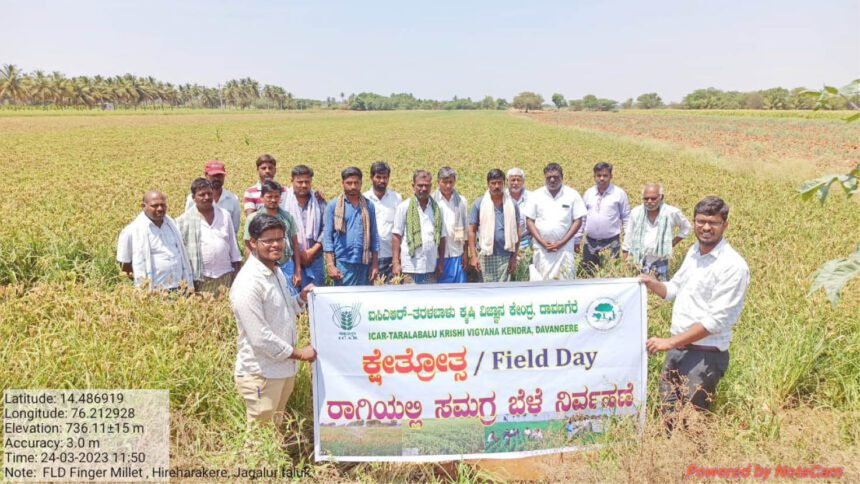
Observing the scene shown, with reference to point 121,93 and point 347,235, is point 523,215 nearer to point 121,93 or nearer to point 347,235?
point 347,235

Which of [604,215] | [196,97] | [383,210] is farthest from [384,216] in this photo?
[196,97]

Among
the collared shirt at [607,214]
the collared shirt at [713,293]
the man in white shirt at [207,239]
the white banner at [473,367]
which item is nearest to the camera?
the collared shirt at [713,293]

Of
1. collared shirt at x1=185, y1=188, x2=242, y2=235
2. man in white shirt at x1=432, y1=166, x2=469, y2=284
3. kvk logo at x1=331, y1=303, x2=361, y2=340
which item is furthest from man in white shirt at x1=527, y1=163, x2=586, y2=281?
collared shirt at x1=185, y1=188, x2=242, y2=235

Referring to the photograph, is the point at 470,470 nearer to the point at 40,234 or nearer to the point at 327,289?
the point at 327,289

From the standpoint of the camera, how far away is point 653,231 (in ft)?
19.5

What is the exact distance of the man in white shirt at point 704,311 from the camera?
3295mm

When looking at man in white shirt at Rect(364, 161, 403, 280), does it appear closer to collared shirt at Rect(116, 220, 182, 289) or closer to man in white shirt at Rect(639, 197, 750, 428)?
collared shirt at Rect(116, 220, 182, 289)

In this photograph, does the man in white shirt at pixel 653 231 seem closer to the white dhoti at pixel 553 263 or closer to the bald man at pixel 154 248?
the white dhoti at pixel 553 263

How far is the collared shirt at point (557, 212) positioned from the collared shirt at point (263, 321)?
3.57 metres

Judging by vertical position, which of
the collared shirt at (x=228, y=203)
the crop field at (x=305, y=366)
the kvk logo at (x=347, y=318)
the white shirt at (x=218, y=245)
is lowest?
the crop field at (x=305, y=366)

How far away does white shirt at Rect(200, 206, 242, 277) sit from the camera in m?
5.15

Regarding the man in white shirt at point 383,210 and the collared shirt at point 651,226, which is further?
the collared shirt at point 651,226

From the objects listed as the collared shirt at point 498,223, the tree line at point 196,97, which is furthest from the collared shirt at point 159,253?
the tree line at point 196,97

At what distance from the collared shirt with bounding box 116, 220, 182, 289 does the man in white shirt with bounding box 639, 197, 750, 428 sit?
4204mm
